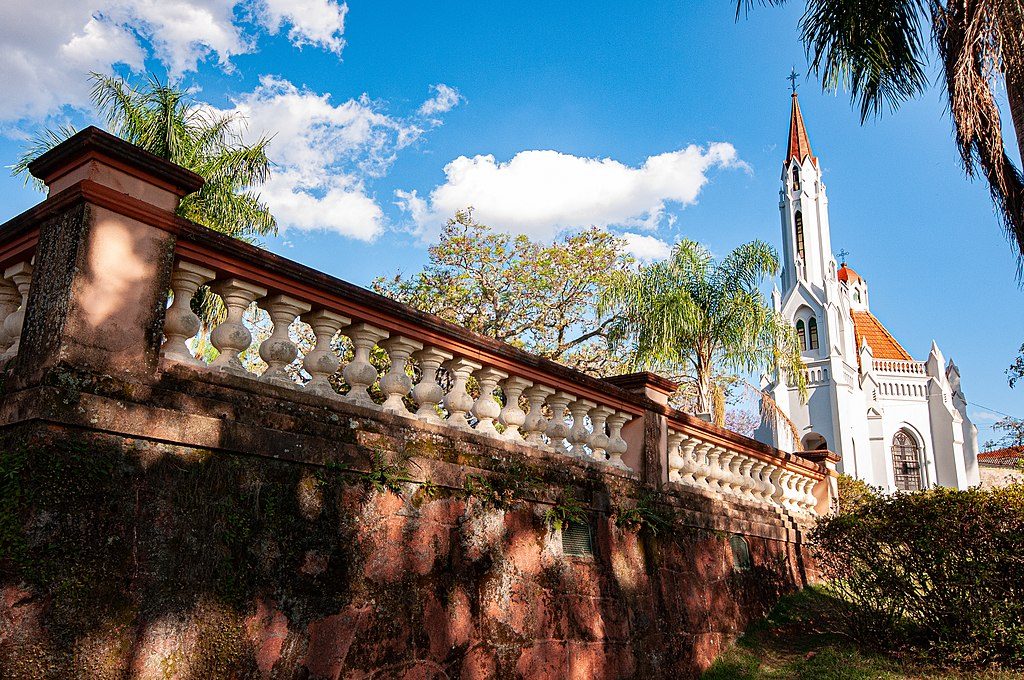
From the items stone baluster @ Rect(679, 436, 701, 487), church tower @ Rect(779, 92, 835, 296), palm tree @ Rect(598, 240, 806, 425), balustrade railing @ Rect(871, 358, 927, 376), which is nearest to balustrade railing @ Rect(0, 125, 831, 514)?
stone baluster @ Rect(679, 436, 701, 487)

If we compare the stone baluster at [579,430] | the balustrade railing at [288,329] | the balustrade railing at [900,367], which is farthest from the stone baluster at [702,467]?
the balustrade railing at [900,367]

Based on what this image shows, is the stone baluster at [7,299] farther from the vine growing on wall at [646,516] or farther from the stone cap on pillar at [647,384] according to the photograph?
the stone cap on pillar at [647,384]

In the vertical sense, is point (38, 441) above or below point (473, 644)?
above

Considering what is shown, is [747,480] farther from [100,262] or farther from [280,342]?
[100,262]

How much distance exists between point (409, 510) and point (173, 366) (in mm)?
1403

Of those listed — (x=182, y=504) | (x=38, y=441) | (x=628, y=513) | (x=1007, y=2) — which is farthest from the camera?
(x=1007, y=2)

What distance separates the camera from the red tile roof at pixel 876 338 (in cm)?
4128

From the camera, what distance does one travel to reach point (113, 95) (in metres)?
14.8

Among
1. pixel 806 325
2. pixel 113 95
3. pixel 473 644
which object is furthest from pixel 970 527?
pixel 806 325

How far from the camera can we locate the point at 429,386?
14.9 ft

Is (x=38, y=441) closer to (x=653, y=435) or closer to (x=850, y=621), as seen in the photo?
(x=653, y=435)

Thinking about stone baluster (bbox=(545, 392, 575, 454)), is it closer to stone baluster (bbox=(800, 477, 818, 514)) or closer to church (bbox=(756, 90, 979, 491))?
stone baluster (bbox=(800, 477, 818, 514))

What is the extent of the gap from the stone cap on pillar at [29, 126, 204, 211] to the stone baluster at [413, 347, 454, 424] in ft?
5.37

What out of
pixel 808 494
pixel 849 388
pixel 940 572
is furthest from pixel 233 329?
pixel 849 388
